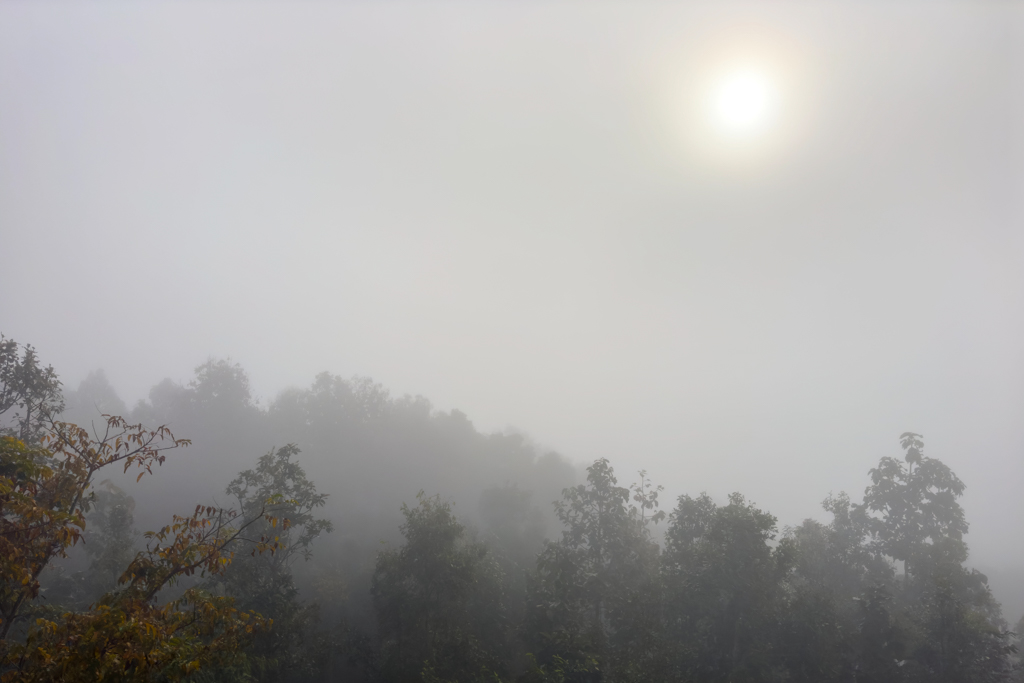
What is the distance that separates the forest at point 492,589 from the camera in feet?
35.9

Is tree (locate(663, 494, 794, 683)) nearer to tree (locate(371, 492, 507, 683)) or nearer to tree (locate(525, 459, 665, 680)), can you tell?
tree (locate(525, 459, 665, 680))

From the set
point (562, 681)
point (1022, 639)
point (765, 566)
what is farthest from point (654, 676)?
point (1022, 639)

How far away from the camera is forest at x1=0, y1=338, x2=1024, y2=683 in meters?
11.0

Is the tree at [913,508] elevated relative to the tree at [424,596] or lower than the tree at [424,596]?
elevated

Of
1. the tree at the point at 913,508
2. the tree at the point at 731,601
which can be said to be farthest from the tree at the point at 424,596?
the tree at the point at 913,508

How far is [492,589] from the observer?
40625 mm

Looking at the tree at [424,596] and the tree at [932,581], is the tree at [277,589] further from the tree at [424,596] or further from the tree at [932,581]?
the tree at [932,581]

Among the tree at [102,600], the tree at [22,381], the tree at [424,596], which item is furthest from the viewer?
the tree at [424,596]

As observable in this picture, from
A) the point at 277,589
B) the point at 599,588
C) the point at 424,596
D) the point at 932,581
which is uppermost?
the point at 932,581

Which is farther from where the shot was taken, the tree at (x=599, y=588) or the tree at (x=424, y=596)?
the tree at (x=424, y=596)

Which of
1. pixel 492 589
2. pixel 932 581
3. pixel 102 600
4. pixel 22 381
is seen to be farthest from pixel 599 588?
pixel 22 381

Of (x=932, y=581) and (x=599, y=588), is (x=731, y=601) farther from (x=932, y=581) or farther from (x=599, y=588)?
(x=932, y=581)

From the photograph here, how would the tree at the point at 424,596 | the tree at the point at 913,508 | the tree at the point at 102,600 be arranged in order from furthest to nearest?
1. the tree at the point at 913,508
2. the tree at the point at 424,596
3. the tree at the point at 102,600

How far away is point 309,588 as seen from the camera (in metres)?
47.2
